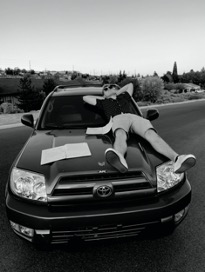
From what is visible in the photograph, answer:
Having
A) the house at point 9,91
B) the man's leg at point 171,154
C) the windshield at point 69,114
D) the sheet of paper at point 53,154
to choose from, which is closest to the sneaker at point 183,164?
the man's leg at point 171,154

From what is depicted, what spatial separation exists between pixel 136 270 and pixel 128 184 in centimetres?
76

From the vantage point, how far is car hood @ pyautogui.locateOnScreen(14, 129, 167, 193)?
2.41m

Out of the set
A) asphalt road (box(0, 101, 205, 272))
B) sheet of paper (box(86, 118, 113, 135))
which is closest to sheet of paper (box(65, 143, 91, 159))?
sheet of paper (box(86, 118, 113, 135))

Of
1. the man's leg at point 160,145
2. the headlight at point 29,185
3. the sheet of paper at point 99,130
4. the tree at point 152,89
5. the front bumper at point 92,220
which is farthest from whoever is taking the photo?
the tree at point 152,89

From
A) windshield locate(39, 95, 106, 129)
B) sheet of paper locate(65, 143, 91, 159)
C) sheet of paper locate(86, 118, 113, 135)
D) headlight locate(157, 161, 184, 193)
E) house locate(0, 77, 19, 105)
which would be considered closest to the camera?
headlight locate(157, 161, 184, 193)

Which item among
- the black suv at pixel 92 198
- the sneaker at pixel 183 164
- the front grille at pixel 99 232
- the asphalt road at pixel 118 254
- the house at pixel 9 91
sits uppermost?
the sneaker at pixel 183 164

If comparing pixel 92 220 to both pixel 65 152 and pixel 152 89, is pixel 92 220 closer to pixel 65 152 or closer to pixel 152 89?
pixel 65 152

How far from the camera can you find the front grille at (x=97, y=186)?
227 centimetres

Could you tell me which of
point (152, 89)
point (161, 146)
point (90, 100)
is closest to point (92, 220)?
point (161, 146)

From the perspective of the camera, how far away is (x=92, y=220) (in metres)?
2.19

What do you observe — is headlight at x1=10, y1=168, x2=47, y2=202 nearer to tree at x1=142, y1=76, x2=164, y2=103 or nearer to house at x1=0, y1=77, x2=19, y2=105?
tree at x1=142, y1=76, x2=164, y2=103

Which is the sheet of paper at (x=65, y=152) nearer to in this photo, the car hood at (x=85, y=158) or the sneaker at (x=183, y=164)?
the car hood at (x=85, y=158)

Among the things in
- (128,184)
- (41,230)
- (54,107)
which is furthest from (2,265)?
(54,107)

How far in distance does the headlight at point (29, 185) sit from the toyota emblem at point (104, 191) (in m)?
0.44
